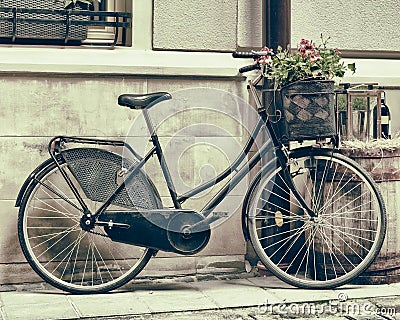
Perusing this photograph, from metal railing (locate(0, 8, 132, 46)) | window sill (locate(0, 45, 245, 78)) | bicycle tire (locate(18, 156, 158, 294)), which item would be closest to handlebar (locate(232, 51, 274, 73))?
window sill (locate(0, 45, 245, 78))

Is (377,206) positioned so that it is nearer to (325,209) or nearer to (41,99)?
(325,209)

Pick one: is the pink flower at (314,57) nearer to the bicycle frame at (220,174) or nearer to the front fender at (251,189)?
the bicycle frame at (220,174)

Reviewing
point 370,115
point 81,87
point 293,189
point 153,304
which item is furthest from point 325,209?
point 81,87

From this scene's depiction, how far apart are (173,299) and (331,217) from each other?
1.24m

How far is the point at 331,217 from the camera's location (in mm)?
5555

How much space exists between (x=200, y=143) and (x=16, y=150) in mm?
1331

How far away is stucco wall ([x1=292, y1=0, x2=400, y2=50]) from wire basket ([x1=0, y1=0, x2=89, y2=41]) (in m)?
1.65

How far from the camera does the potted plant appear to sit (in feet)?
17.4

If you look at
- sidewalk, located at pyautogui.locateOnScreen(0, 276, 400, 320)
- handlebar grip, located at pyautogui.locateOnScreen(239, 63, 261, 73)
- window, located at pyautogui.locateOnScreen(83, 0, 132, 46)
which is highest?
window, located at pyautogui.locateOnScreen(83, 0, 132, 46)

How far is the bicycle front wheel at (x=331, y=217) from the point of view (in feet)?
17.9

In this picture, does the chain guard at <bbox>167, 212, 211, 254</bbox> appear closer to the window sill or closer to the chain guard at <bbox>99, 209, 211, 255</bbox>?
the chain guard at <bbox>99, 209, 211, 255</bbox>

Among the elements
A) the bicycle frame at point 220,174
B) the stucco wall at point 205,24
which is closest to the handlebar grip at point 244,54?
the bicycle frame at point 220,174

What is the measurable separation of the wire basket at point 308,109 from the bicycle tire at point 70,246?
129 centimetres

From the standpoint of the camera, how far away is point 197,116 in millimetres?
5941
